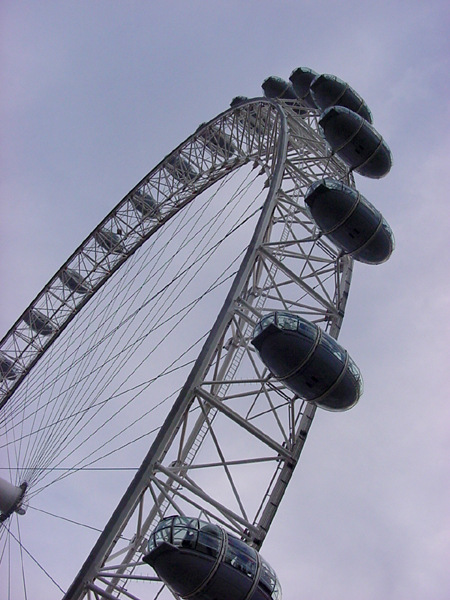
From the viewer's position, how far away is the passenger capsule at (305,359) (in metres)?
9.27

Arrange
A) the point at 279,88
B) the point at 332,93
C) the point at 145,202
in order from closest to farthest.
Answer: the point at 332,93, the point at 279,88, the point at 145,202

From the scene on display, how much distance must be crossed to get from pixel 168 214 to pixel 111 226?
3.29 metres

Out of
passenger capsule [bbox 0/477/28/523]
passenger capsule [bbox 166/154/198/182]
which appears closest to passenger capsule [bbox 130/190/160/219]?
passenger capsule [bbox 166/154/198/182]

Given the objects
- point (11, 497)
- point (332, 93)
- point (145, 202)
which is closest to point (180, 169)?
point (145, 202)

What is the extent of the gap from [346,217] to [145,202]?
16.5m

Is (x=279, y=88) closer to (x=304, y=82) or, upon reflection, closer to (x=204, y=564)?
(x=304, y=82)

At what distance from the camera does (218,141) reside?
23625 mm

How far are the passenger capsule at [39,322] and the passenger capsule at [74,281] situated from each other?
2119 millimetres

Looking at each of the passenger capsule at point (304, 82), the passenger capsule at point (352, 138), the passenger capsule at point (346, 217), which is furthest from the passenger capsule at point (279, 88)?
the passenger capsule at point (346, 217)

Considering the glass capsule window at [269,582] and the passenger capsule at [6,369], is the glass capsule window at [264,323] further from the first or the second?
the passenger capsule at [6,369]

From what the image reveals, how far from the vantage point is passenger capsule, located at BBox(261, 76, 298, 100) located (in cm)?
2264

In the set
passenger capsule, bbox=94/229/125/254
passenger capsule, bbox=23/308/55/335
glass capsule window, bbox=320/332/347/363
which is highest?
passenger capsule, bbox=94/229/125/254

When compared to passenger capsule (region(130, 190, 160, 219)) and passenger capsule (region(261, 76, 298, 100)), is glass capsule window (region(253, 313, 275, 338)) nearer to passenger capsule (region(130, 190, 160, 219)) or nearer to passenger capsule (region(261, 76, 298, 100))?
passenger capsule (region(261, 76, 298, 100))

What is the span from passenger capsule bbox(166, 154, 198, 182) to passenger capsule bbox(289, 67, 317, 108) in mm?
6866
